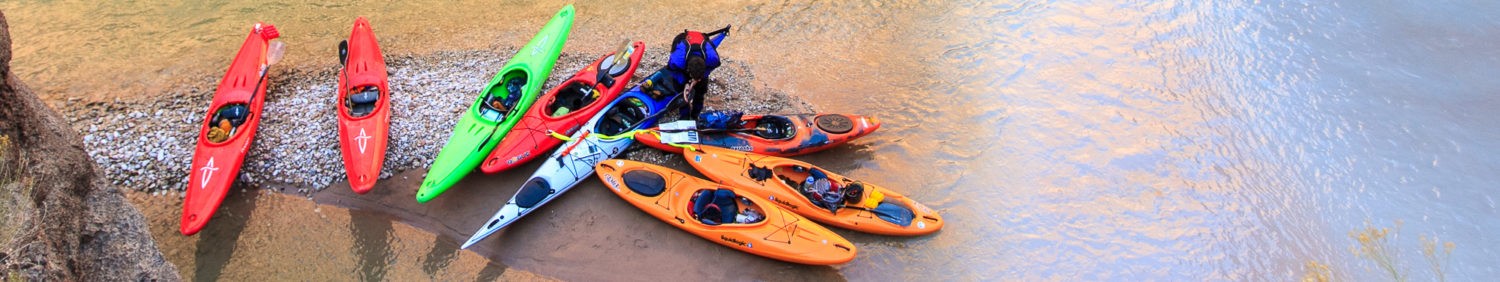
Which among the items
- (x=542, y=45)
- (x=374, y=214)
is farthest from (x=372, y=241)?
(x=542, y=45)

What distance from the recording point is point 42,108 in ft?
17.7

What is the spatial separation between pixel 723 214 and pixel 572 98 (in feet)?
8.24

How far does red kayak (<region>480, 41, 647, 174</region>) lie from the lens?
7.30 metres

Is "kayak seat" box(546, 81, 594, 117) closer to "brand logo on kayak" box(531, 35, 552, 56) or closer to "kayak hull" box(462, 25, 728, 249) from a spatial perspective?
"kayak hull" box(462, 25, 728, 249)

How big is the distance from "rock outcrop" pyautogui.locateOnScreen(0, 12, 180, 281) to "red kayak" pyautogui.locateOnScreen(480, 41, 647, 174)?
9.26 feet

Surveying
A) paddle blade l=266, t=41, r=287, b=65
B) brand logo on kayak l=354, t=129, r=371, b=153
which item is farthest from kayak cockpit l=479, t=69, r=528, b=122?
paddle blade l=266, t=41, r=287, b=65

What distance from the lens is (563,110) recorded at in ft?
25.9

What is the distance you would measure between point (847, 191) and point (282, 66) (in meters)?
7.37

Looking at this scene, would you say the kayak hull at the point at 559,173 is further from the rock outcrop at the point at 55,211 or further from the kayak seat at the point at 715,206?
the rock outcrop at the point at 55,211

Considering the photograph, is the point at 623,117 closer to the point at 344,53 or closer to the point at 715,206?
the point at 715,206

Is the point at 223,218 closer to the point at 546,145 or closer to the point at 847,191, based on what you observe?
the point at 546,145

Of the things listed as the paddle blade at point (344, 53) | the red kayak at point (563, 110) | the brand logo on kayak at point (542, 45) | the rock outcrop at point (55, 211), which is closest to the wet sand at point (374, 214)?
the red kayak at point (563, 110)

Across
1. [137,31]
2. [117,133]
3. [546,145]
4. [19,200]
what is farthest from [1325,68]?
[137,31]

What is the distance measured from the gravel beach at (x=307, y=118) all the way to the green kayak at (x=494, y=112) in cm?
49
